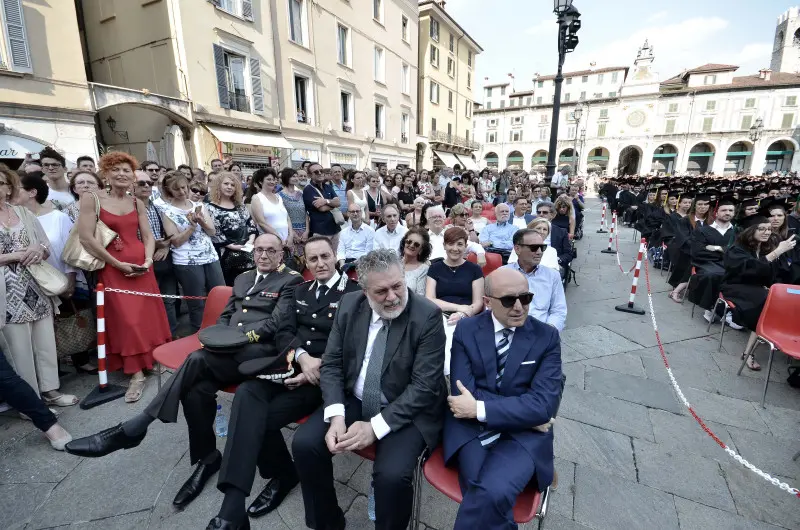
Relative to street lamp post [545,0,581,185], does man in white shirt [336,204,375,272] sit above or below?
below

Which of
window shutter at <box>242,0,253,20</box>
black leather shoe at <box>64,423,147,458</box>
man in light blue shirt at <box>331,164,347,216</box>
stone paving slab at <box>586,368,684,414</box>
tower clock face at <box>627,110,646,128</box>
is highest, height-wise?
tower clock face at <box>627,110,646,128</box>

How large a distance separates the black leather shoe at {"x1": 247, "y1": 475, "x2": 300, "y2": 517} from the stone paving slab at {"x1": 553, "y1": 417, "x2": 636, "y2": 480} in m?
1.92

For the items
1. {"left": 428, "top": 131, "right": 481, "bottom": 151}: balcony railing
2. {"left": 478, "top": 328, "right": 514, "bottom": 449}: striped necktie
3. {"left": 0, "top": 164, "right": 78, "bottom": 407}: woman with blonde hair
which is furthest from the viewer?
{"left": 428, "top": 131, "right": 481, "bottom": 151}: balcony railing

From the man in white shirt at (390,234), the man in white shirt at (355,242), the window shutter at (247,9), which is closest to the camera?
the man in white shirt at (390,234)

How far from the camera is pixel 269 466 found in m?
2.31

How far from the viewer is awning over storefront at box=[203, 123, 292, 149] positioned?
12.6m

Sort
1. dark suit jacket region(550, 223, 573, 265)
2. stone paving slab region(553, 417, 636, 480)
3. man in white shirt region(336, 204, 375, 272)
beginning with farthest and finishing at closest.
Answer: dark suit jacket region(550, 223, 573, 265) < man in white shirt region(336, 204, 375, 272) < stone paving slab region(553, 417, 636, 480)

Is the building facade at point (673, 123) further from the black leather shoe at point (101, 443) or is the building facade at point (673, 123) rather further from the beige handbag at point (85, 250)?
the black leather shoe at point (101, 443)

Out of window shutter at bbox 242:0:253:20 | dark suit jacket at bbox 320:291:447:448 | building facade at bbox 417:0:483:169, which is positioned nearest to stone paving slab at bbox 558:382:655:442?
dark suit jacket at bbox 320:291:447:448

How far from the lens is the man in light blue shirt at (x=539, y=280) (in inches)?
125

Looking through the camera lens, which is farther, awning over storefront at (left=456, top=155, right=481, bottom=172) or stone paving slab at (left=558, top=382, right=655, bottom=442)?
awning over storefront at (left=456, top=155, right=481, bottom=172)

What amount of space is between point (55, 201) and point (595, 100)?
57.2 m

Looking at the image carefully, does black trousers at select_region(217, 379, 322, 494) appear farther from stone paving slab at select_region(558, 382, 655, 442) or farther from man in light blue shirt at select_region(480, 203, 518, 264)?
man in light blue shirt at select_region(480, 203, 518, 264)

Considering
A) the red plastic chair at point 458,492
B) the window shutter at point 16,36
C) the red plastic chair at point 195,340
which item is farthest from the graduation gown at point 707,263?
the window shutter at point 16,36
